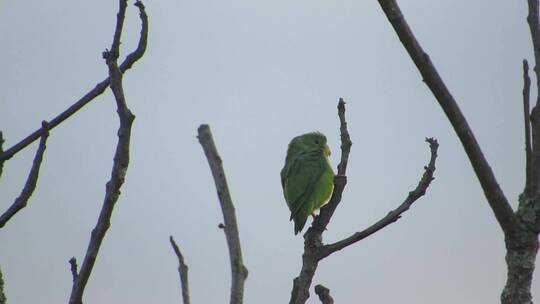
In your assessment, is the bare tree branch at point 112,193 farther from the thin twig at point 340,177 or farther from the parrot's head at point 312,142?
the parrot's head at point 312,142

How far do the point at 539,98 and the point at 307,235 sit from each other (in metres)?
1.43

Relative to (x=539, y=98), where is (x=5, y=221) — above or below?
below

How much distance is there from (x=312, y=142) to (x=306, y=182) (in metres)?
1.55

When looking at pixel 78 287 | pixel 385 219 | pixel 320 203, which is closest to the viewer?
pixel 78 287

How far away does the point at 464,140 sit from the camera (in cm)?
320

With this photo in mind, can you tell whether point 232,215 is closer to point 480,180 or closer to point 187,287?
point 187,287

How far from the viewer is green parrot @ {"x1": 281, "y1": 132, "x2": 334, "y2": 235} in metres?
10.9

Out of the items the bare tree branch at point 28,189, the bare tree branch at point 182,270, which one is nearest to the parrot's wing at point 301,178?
the bare tree branch at point 182,270

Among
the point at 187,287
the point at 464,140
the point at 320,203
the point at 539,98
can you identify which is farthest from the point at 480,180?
the point at 320,203

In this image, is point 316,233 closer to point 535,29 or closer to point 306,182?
point 535,29

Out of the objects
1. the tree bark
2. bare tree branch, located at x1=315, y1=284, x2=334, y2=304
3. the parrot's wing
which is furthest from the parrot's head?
the tree bark

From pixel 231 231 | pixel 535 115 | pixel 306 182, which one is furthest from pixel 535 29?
pixel 306 182

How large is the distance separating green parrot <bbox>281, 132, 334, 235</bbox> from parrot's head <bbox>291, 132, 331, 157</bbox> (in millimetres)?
33

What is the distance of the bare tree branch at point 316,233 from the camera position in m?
3.71
